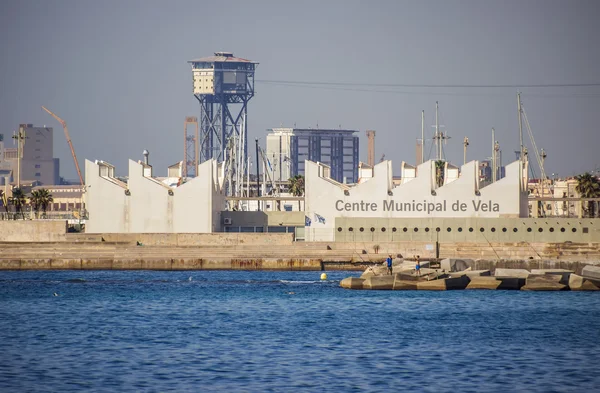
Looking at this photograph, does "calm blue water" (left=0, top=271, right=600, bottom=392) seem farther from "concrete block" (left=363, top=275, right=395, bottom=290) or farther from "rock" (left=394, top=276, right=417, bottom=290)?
"concrete block" (left=363, top=275, right=395, bottom=290)

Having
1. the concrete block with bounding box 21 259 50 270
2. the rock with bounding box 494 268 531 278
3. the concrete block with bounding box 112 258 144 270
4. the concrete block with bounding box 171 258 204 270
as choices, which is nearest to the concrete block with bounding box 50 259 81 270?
the concrete block with bounding box 21 259 50 270

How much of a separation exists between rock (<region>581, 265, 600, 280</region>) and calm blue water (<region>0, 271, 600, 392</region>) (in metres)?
2.32

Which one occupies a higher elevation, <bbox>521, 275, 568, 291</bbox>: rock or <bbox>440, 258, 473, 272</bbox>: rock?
<bbox>440, 258, 473, 272</bbox>: rock

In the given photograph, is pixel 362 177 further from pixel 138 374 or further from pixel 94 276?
pixel 138 374

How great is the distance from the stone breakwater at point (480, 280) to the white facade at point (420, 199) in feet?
72.8

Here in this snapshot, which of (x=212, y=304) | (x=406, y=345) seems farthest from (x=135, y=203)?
(x=406, y=345)

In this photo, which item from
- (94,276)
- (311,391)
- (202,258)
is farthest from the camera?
(202,258)

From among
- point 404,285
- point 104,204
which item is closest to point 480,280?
point 404,285

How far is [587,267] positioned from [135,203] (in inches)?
1518

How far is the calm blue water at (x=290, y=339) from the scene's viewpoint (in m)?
33.5

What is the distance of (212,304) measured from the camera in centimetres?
5612

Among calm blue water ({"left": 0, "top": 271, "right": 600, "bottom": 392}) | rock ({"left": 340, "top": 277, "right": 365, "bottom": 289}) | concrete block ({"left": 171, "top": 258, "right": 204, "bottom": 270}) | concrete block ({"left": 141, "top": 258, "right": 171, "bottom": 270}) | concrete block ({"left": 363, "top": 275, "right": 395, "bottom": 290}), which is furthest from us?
concrete block ({"left": 141, "top": 258, "right": 171, "bottom": 270})

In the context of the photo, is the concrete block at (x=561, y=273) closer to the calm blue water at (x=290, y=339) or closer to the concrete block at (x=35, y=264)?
the calm blue water at (x=290, y=339)

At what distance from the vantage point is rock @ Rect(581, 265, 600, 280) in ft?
211
